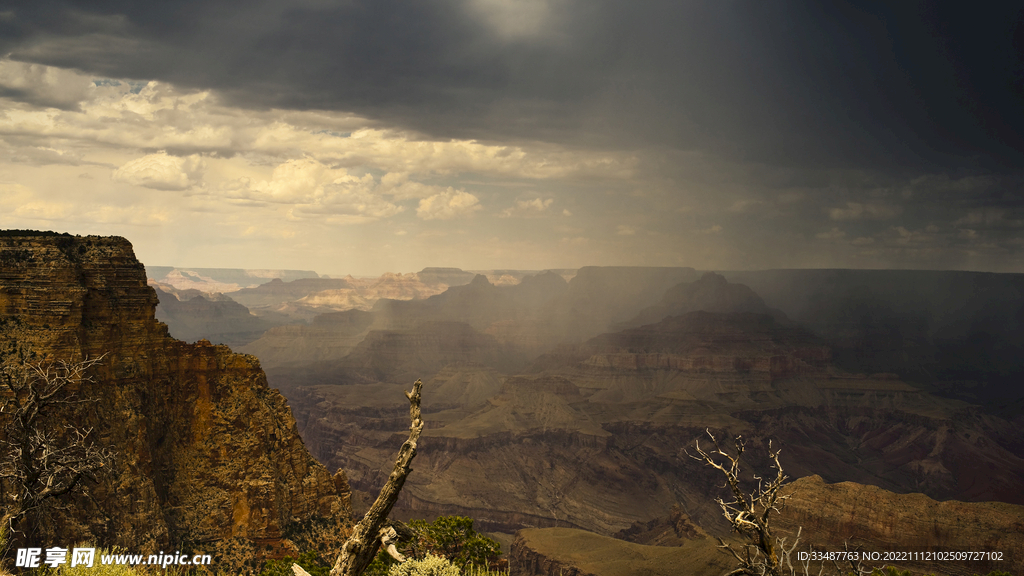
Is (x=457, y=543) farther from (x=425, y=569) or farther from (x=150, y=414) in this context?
(x=150, y=414)

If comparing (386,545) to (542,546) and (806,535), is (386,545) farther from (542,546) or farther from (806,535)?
(542,546)

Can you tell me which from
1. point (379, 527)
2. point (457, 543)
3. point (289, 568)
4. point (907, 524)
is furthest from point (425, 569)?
point (907, 524)

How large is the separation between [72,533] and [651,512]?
151 metres

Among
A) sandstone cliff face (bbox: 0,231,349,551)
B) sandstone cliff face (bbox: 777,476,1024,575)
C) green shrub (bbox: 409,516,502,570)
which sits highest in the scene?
sandstone cliff face (bbox: 0,231,349,551)

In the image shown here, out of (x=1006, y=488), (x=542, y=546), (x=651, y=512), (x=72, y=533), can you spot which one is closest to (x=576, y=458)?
(x=651, y=512)

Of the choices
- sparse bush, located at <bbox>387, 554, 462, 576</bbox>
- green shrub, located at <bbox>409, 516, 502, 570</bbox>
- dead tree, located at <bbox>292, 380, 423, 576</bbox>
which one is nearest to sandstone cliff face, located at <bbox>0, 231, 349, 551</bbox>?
green shrub, located at <bbox>409, 516, 502, 570</bbox>

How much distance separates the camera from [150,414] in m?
43.0

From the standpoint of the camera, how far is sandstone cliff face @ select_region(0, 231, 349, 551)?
3750cm

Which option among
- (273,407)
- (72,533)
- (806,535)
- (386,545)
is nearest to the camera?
(386,545)

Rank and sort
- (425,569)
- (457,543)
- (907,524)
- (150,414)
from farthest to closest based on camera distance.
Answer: (907,524)
(150,414)
(457,543)
(425,569)

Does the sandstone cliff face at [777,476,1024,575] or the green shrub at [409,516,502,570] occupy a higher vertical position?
the green shrub at [409,516,502,570]

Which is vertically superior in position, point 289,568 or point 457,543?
point 289,568

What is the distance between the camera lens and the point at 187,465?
44.4 meters

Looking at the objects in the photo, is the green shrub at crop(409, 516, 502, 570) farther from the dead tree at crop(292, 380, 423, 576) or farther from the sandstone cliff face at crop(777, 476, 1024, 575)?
the sandstone cliff face at crop(777, 476, 1024, 575)
